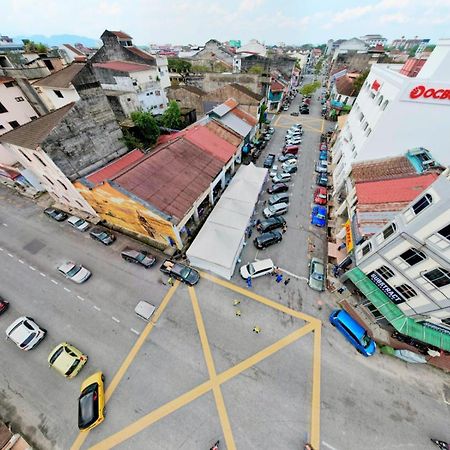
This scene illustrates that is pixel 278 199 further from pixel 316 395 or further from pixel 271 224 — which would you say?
pixel 316 395

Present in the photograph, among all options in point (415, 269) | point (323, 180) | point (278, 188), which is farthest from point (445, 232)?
point (323, 180)

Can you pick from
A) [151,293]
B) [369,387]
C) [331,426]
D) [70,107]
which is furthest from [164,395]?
[70,107]

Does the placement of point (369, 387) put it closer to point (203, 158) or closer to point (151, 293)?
point (151, 293)

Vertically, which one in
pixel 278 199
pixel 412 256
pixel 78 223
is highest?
pixel 412 256

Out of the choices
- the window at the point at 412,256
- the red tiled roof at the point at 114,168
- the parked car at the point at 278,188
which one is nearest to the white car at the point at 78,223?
the red tiled roof at the point at 114,168

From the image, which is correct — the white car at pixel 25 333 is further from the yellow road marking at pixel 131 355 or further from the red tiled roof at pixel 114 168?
the red tiled roof at pixel 114 168

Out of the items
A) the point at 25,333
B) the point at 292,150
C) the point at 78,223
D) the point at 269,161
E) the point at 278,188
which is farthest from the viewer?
the point at 292,150

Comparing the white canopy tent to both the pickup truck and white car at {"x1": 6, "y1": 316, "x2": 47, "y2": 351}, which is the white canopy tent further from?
white car at {"x1": 6, "y1": 316, "x2": 47, "y2": 351}

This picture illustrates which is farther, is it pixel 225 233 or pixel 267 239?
Answer: pixel 267 239

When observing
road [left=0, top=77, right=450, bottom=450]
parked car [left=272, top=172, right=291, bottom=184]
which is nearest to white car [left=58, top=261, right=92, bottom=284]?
road [left=0, top=77, right=450, bottom=450]
